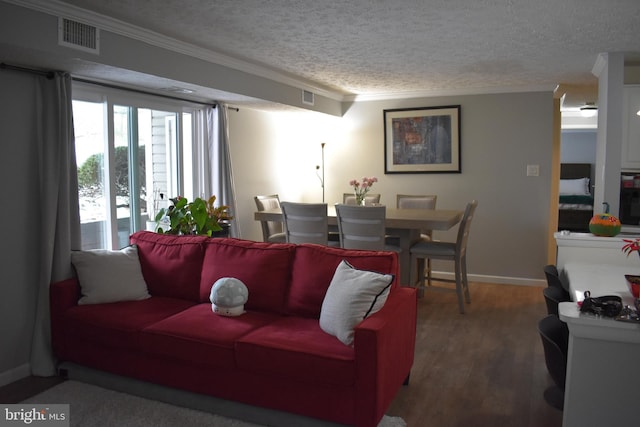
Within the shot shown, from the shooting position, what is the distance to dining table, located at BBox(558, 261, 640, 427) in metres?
2.16

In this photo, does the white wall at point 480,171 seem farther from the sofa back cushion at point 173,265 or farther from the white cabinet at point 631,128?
the sofa back cushion at point 173,265

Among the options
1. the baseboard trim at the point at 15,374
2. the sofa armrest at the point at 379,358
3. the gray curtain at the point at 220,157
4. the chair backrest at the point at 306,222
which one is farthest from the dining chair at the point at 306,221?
the baseboard trim at the point at 15,374

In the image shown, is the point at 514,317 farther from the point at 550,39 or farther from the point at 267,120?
the point at 267,120

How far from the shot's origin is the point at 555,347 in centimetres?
270

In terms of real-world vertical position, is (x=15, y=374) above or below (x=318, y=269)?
below

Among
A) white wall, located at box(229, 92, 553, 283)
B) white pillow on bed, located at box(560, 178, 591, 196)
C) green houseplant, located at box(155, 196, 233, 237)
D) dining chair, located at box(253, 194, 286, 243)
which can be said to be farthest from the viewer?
white pillow on bed, located at box(560, 178, 591, 196)

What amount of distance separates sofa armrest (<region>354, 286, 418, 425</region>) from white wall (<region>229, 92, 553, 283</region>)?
317 centimetres

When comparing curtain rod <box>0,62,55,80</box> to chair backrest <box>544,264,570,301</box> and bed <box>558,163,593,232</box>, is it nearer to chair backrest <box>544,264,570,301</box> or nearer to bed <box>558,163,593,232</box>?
chair backrest <box>544,264,570,301</box>

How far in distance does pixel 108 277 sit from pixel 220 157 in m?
1.99

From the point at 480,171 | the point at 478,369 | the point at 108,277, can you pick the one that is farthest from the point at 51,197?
the point at 480,171

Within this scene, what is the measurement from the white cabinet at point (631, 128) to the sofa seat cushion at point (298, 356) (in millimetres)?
3160

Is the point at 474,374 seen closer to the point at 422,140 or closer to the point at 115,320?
the point at 115,320

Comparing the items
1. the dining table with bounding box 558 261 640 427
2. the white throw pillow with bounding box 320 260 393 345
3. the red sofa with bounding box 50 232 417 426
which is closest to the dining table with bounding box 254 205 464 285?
the red sofa with bounding box 50 232 417 426

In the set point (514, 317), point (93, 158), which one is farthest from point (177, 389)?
point (514, 317)
